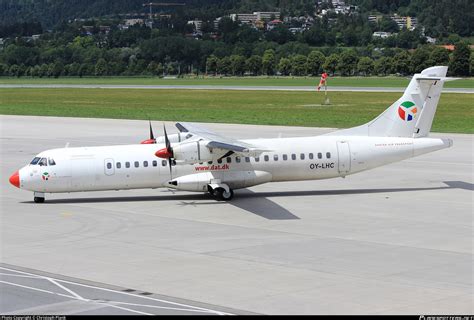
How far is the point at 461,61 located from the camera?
17138 cm

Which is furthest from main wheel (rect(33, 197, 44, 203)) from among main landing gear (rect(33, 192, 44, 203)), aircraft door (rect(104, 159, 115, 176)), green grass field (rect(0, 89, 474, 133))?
green grass field (rect(0, 89, 474, 133))

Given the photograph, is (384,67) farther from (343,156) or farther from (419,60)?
(343,156)

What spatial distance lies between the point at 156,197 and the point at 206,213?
520 centimetres

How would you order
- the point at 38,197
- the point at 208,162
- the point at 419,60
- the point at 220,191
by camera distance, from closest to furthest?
the point at 208,162 → the point at 220,191 → the point at 38,197 → the point at 419,60

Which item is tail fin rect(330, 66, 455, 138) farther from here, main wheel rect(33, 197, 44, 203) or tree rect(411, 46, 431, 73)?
tree rect(411, 46, 431, 73)

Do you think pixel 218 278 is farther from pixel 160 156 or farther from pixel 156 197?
pixel 156 197

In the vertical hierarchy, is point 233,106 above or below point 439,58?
above

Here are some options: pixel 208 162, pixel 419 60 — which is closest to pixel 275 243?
pixel 208 162

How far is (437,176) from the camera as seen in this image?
145ft

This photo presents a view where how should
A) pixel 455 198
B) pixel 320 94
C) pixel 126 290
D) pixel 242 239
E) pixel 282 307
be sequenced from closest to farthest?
pixel 282 307 → pixel 126 290 → pixel 242 239 → pixel 455 198 → pixel 320 94

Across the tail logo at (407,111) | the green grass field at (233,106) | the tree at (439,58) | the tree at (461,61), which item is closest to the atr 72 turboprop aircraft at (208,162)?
the tail logo at (407,111)

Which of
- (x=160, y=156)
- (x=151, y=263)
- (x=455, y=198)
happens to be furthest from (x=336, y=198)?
(x=151, y=263)

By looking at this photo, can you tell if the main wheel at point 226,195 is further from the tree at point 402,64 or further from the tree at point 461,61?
the tree at point 402,64

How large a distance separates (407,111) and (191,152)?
33.9 feet
